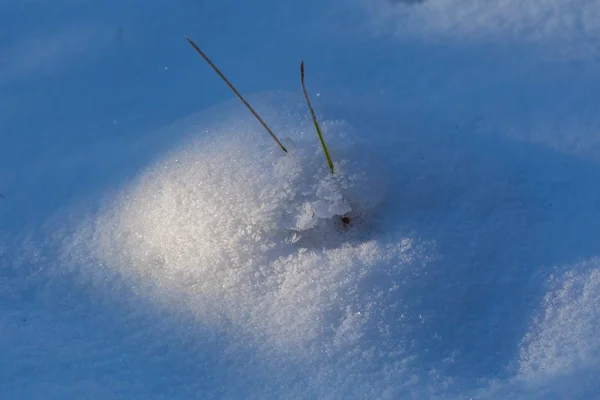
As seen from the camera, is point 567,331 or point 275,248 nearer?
point 567,331

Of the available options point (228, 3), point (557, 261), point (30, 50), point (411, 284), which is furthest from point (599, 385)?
point (30, 50)

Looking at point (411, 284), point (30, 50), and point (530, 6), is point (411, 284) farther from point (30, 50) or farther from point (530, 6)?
point (30, 50)

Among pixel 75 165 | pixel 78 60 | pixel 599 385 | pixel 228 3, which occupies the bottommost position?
pixel 599 385

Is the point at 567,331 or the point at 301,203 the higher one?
the point at 301,203

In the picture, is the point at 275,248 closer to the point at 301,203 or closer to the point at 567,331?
the point at 301,203

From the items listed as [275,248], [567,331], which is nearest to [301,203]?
[275,248]

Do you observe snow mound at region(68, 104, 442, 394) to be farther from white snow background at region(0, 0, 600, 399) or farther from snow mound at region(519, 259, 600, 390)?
snow mound at region(519, 259, 600, 390)

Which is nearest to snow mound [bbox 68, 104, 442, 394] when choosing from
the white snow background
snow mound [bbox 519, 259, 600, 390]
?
the white snow background

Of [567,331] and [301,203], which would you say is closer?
[567,331]
